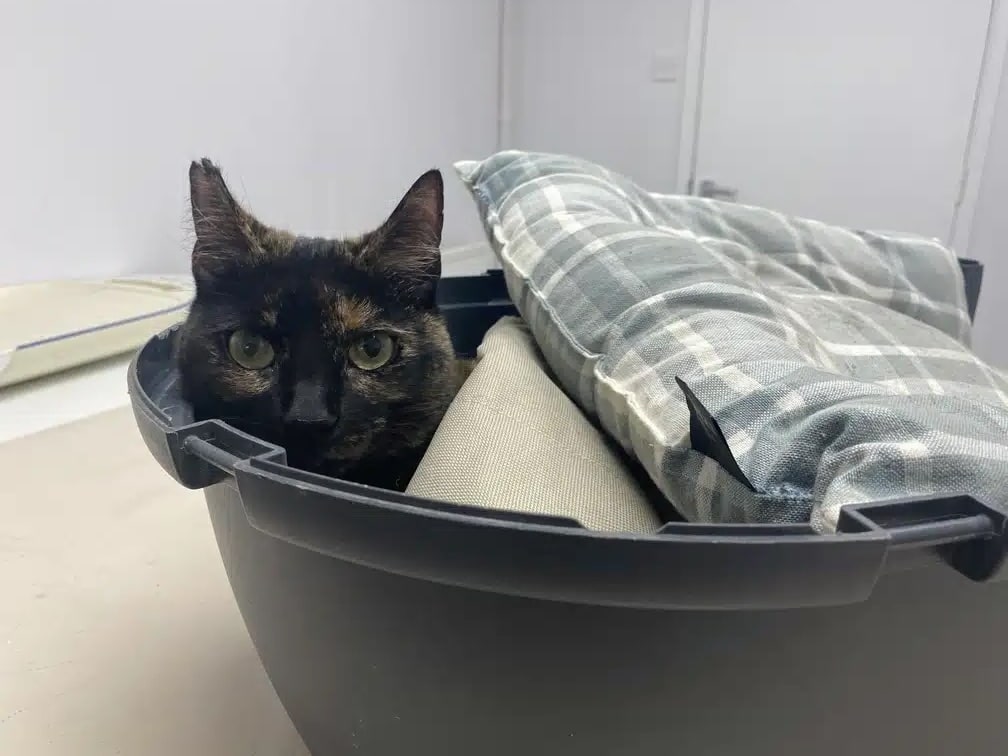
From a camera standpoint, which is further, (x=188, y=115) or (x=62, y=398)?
(x=188, y=115)

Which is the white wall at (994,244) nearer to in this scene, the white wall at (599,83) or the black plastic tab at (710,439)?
the white wall at (599,83)

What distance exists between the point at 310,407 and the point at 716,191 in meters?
2.09

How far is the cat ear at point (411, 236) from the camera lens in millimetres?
596

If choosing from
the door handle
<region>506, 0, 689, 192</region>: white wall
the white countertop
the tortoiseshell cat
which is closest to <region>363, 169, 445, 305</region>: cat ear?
the tortoiseshell cat

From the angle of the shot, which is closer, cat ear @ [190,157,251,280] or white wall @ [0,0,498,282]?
cat ear @ [190,157,251,280]

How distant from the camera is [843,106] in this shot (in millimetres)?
2115

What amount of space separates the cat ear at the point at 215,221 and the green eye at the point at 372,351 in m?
0.11

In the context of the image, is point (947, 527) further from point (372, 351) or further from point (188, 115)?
point (188, 115)

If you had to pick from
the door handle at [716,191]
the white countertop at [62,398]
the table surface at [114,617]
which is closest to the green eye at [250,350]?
the table surface at [114,617]

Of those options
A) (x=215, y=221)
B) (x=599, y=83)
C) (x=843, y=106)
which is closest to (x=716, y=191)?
(x=843, y=106)

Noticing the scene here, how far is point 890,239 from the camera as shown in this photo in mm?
1036

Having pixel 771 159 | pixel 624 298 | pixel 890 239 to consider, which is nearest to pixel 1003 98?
pixel 771 159

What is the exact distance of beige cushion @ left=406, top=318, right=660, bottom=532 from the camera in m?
0.47

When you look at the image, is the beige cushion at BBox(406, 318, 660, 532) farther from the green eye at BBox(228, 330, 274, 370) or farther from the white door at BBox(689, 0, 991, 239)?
the white door at BBox(689, 0, 991, 239)
